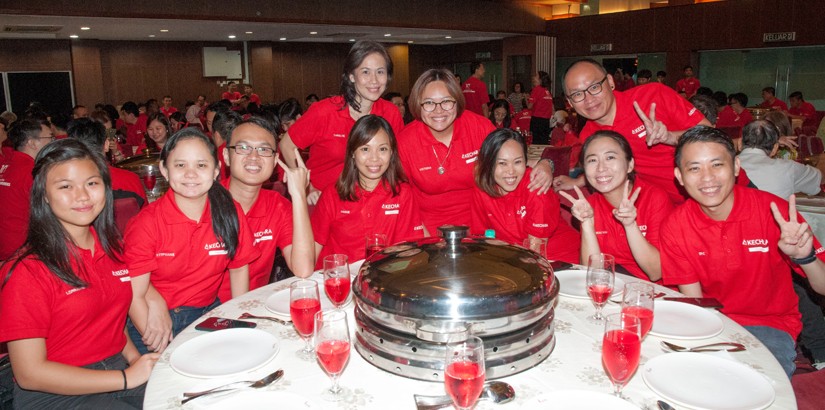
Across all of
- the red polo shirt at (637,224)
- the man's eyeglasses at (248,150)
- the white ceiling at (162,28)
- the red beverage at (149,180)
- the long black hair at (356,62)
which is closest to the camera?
the man's eyeglasses at (248,150)

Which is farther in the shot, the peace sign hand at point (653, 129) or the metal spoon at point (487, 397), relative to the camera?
the peace sign hand at point (653, 129)

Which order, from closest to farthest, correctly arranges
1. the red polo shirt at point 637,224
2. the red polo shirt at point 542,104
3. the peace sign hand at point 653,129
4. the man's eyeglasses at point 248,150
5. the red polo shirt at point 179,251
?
the red polo shirt at point 179,251, the man's eyeglasses at point 248,150, the red polo shirt at point 637,224, the peace sign hand at point 653,129, the red polo shirt at point 542,104

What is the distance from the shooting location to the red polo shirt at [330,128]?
3.55m

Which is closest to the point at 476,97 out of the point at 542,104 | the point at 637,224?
the point at 542,104

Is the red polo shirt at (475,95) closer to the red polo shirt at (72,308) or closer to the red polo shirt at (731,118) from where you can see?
the red polo shirt at (731,118)

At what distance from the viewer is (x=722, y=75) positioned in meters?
13.0

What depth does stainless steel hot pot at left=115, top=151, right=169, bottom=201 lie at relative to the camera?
410 centimetres

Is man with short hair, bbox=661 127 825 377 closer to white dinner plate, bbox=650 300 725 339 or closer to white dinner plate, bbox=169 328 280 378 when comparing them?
white dinner plate, bbox=650 300 725 339

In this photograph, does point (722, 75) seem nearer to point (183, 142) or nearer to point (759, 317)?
point (759, 317)

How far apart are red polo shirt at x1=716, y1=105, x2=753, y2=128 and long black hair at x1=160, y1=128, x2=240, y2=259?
8478 mm

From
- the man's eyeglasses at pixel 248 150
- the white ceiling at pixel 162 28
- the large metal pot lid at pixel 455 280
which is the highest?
the white ceiling at pixel 162 28

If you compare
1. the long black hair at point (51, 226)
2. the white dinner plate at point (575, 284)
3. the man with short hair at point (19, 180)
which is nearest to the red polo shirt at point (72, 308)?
the long black hair at point (51, 226)

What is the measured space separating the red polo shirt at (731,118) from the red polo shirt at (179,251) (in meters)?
8.55

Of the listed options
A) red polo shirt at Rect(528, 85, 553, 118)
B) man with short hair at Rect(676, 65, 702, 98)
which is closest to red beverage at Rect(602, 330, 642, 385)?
red polo shirt at Rect(528, 85, 553, 118)
